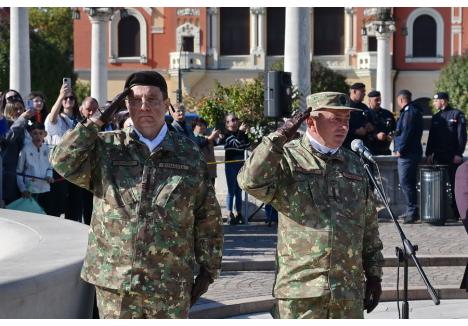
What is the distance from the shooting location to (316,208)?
6.05 metres

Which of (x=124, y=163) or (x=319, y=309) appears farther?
(x=319, y=309)

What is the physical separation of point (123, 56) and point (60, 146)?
64883 mm

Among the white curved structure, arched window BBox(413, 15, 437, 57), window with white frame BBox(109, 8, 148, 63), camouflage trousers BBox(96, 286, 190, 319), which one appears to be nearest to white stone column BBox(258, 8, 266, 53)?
window with white frame BBox(109, 8, 148, 63)

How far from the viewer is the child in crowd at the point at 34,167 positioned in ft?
41.8

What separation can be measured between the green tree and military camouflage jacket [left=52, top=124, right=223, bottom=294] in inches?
2012

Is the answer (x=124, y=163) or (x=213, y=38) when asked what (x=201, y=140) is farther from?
(x=213, y=38)

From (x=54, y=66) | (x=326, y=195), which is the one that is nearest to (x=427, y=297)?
(x=326, y=195)

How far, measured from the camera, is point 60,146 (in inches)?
223

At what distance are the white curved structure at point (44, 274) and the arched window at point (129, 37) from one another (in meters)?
63.0

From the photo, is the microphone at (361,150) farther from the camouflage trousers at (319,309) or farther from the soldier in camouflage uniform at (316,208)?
the camouflage trousers at (319,309)

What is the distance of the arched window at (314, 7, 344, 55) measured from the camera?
224ft

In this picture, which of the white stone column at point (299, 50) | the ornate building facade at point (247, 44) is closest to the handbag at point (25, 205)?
the white stone column at point (299, 50)

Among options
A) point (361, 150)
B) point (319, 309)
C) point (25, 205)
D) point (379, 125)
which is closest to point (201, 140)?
point (379, 125)

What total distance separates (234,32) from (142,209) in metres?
65.4
